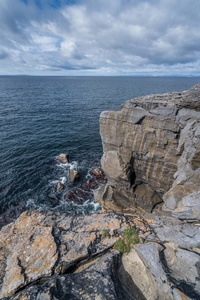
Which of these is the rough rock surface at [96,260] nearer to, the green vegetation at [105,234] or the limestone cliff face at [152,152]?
the green vegetation at [105,234]

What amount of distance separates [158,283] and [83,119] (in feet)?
171

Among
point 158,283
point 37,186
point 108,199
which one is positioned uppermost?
point 158,283

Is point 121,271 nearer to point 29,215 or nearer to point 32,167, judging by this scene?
point 29,215

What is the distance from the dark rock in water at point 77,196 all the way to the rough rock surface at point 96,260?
16487 millimetres

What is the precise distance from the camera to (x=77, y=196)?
25.4 metres

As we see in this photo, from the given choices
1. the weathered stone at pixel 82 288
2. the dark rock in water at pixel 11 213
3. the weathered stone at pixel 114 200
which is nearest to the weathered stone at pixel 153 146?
the weathered stone at pixel 114 200

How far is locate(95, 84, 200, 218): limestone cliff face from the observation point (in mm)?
13312

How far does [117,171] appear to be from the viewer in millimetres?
19344

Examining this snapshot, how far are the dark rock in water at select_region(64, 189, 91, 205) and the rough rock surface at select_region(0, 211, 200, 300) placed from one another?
54.1ft

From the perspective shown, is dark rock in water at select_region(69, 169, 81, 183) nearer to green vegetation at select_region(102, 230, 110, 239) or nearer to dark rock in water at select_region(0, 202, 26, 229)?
dark rock in water at select_region(0, 202, 26, 229)

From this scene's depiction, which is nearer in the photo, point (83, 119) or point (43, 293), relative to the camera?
point (43, 293)

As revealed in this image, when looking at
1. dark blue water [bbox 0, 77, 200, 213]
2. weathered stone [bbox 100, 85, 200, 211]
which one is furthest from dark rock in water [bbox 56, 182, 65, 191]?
weathered stone [bbox 100, 85, 200, 211]

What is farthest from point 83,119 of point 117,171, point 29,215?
point 29,215

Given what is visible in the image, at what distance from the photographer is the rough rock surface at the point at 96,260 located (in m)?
5.12
